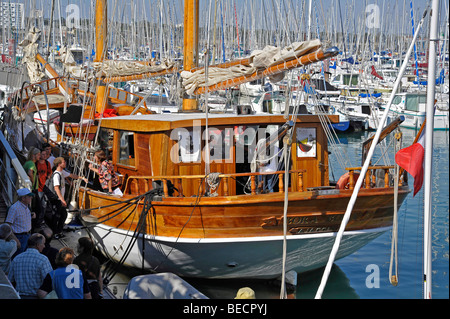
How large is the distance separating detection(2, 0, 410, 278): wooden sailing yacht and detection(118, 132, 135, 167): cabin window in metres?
0.03

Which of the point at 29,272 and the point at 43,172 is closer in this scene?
the point at 29,272

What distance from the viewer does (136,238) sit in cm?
1191

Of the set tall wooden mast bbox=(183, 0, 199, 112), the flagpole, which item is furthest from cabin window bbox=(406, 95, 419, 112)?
the flagpole

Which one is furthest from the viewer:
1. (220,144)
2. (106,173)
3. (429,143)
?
(106,173)

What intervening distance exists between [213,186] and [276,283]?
2728 millimetres

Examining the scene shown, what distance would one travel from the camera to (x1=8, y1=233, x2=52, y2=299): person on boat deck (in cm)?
796

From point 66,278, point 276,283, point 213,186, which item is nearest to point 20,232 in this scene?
point 66,278

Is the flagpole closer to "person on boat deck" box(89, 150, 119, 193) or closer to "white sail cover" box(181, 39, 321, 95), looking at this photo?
"white sail cover" box(181, 39, 321, 95)

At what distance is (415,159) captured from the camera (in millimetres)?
7957

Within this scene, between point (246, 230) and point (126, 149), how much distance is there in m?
3.33

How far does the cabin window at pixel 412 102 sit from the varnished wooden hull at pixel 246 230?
91.1 ft

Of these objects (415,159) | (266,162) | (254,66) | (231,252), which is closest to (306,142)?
(266,162)

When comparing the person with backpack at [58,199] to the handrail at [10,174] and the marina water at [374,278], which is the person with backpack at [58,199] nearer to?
the handrail at [10,174]

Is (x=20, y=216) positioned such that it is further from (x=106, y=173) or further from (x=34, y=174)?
(x=106, y=173)
